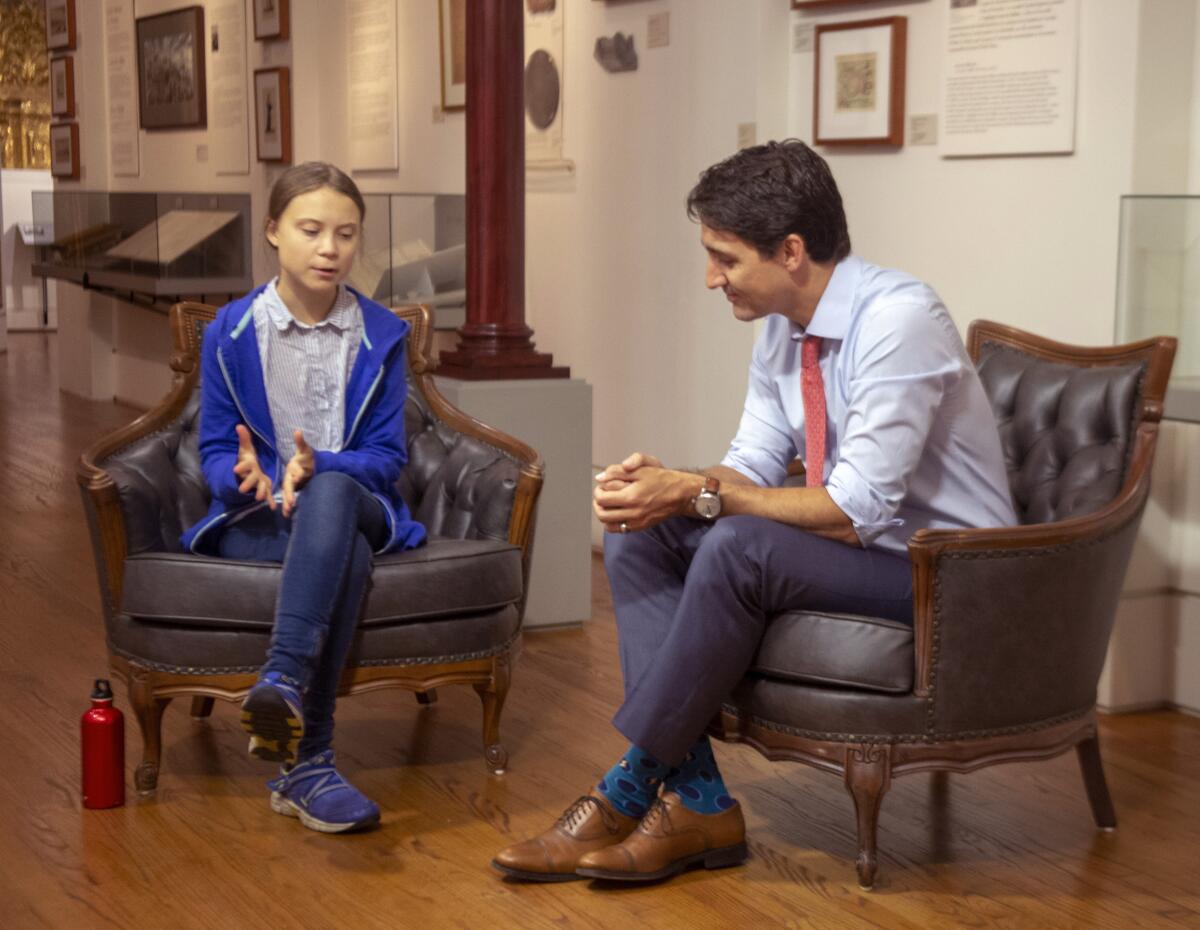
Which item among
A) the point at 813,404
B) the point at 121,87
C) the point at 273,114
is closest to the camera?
the point at 813,404

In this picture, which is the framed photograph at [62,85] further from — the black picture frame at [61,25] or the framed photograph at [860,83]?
the framed photograph at [860,83]

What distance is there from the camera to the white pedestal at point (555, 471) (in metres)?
5.01

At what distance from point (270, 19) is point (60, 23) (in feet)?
12.6

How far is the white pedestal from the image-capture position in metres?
5.01

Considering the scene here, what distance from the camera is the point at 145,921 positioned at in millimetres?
2947

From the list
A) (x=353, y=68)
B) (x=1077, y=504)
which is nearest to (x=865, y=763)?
(x=1077, y=504)

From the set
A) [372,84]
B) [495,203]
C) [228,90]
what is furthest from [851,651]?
[228,90]

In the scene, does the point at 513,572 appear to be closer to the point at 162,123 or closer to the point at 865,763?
the point at 865,763

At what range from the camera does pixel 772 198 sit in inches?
121

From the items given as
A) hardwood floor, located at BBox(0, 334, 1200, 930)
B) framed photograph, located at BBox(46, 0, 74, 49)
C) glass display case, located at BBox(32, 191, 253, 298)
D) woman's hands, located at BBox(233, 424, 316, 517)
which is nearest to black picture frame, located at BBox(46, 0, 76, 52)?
framed photograph, located at BBox(46, 0, 74, 49)

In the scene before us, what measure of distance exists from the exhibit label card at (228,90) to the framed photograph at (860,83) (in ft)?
15.7

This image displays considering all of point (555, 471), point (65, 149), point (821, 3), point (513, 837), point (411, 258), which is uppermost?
point (821, 3)

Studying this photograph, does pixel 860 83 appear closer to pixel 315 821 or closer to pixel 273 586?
pixel 273 586

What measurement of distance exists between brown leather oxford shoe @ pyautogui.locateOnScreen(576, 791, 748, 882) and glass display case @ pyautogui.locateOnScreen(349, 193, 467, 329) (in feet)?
11.7
